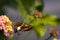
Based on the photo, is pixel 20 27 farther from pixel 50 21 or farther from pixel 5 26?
pixel 50 21

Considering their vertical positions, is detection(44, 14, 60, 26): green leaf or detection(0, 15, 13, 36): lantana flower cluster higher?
detection(0, 15, 13, 36): lantana flower cluster

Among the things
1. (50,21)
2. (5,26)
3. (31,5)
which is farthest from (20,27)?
(31,5)

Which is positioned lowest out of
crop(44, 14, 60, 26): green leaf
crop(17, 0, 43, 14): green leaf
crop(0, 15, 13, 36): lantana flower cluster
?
crop(44, 14, 60, 26): green leaf

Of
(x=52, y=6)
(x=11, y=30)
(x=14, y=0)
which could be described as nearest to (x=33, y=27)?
(x=11, y=30)

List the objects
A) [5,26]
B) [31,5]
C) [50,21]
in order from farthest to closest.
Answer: [31,5], [50,21], [5,26]

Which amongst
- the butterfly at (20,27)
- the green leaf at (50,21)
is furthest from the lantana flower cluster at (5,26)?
the green leaf at (50,21)

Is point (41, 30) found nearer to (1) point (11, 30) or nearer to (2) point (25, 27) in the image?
(2) point (25, 27)

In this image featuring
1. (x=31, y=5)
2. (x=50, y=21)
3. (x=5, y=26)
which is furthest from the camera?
(x=31, y=5)

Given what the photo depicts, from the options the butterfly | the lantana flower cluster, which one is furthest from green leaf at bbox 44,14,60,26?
the lantana flower cluster

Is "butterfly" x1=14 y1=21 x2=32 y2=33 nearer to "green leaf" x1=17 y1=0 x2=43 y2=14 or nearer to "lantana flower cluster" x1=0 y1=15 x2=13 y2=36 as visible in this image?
"lantana flower cluster" x1=0 y1=15 x2=13 y2=36

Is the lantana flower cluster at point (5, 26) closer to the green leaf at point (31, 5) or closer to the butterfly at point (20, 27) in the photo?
the butterfly at point (20, 27)

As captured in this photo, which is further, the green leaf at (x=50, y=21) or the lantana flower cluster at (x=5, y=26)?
the green leaf at (x=50, y=21)
